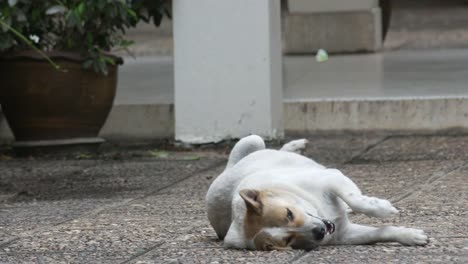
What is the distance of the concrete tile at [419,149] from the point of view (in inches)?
367

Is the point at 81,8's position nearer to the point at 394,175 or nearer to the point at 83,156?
the point at 83,156

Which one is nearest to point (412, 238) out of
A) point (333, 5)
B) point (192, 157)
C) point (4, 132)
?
Answer: point (192, 157)

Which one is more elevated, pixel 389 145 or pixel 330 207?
pixel 330 207

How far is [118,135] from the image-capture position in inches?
431

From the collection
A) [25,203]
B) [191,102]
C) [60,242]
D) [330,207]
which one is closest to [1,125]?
[191,102]

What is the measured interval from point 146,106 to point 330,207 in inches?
211

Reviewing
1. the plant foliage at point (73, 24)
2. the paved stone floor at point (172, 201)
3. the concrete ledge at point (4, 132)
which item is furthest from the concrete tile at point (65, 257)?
the concrete ledge at point (4, 132)

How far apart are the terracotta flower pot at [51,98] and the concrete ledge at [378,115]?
172 cm

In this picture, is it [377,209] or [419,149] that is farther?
[419,149]

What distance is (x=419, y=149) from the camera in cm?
974

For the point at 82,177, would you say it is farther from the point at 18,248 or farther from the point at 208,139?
the point at 18,248

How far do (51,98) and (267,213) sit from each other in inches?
188

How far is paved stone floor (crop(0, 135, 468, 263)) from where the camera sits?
228 inches

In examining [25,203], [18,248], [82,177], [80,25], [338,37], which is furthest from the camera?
[338,37]
